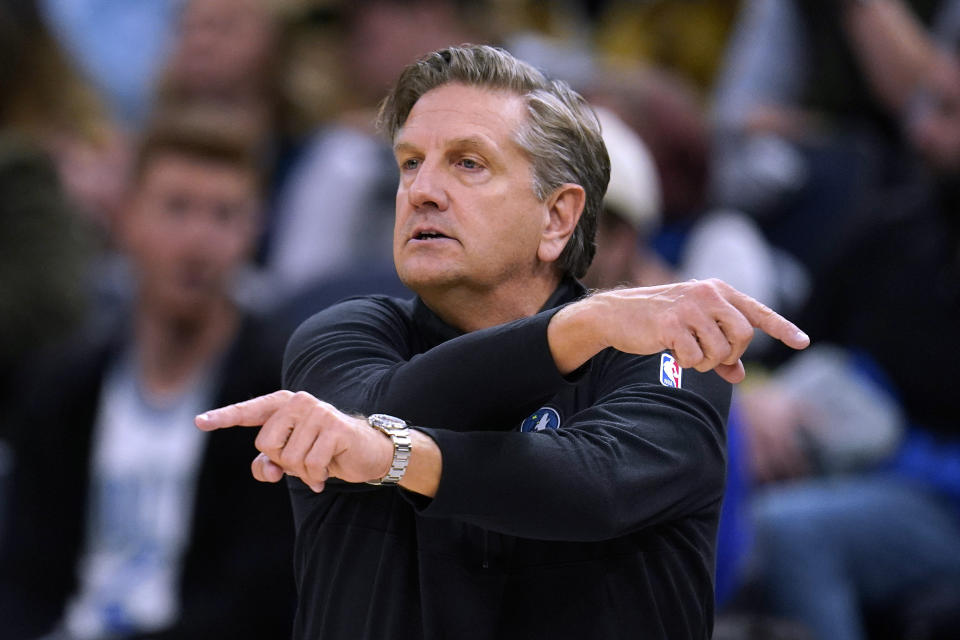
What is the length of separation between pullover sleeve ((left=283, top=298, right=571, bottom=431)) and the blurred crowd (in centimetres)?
103

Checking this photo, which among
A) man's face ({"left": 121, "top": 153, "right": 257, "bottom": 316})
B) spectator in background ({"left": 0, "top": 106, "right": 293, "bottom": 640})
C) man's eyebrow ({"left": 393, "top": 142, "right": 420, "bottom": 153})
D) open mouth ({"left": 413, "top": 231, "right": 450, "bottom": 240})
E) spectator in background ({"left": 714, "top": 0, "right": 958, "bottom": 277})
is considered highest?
man's eyebrow ({"left": 393, "top": 142, "right": 420, "bottom": 153})

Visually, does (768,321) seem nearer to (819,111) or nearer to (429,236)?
(429,236)

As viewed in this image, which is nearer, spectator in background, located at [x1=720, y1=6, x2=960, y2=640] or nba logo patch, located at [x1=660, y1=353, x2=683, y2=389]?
nba logo patch, located at [x1=660, y1=353, x2=683, y2=389]

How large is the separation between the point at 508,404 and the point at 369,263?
2710 millimetres

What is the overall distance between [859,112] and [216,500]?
327 cm

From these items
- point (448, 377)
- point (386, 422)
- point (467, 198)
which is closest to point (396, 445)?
point (386, 422)

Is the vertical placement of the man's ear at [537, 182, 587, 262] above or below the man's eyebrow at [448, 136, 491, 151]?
below

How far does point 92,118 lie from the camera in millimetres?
6102

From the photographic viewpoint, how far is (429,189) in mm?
1907

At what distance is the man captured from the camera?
1.77m

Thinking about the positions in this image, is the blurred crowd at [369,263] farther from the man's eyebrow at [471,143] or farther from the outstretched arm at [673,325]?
the outstretched arm at [673,325]

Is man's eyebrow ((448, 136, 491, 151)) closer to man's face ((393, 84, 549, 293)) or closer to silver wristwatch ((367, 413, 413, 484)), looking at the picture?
man's face ((393, 84, 549, 293))

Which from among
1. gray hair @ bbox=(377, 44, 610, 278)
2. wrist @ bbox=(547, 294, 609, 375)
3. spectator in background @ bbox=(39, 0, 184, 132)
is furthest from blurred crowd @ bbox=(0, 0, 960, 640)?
wrist @ bbox=(547, 294, 609, 375)

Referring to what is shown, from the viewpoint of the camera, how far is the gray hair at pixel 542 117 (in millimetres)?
1933
